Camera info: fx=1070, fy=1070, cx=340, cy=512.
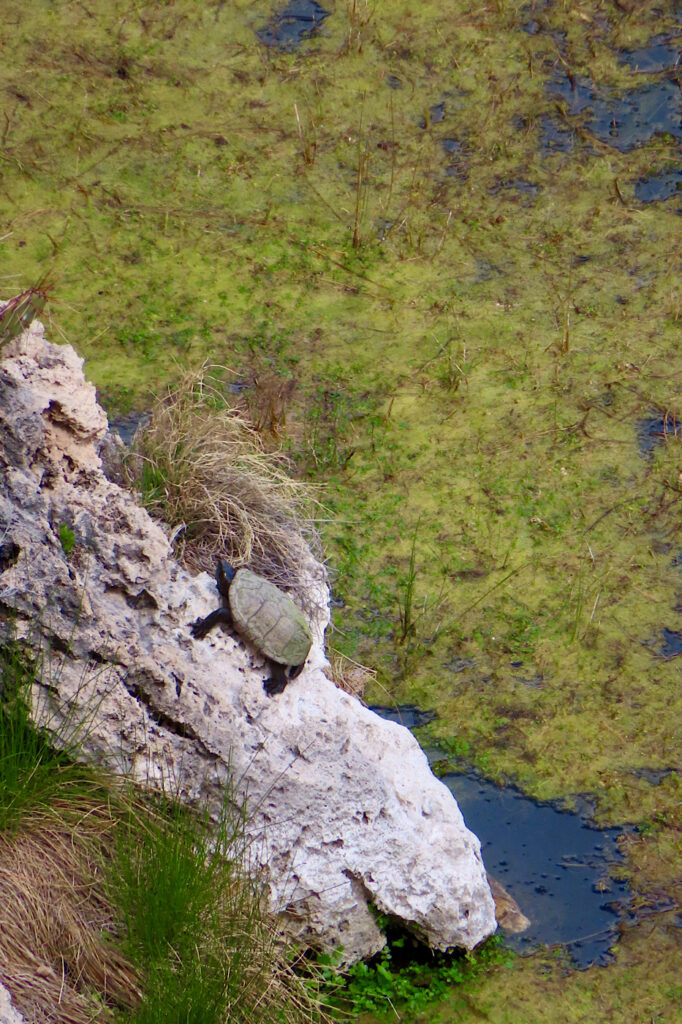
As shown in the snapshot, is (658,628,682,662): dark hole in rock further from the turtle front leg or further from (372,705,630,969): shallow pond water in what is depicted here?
the turtle front leg

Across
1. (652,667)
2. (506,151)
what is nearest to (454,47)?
(506,151)

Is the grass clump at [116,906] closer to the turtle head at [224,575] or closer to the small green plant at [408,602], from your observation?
the turtle head at [224,575]

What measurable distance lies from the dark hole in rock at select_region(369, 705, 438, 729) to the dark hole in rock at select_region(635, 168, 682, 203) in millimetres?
3479

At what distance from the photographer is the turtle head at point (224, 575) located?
10.0 ft

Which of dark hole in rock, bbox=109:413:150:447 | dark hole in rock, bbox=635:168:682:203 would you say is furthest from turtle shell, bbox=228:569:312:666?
dark hole in rock, bbox=635:168:682:203

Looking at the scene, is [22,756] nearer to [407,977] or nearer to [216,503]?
[216,503]

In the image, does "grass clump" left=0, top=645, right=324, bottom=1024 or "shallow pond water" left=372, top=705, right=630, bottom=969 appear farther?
"shallow pond water" left=372, top=705, right=630, bottom=969

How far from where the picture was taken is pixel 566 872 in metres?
3.49

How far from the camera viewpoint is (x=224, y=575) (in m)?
3.10

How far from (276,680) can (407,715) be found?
927 mm

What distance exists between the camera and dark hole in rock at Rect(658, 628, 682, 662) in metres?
4.06

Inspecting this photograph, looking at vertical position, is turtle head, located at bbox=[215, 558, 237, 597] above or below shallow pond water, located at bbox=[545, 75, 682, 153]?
below

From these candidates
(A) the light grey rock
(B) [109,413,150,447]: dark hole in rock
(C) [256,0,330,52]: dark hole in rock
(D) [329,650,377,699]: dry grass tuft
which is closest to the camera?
(A) the light grey rock

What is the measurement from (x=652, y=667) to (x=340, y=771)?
1528 mm
